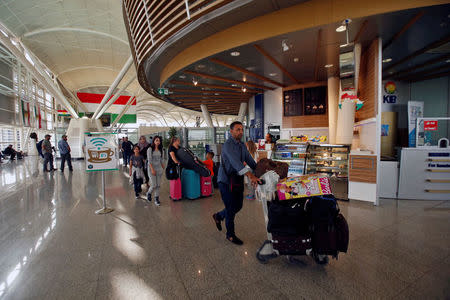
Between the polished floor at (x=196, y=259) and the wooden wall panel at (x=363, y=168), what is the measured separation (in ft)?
2.17

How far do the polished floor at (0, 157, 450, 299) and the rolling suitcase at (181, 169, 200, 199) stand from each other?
77 cm

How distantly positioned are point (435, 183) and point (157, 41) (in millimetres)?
7343

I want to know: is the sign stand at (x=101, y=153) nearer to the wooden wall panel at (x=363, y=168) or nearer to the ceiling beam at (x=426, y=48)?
the wooden wall panel at (x=363, y=168)

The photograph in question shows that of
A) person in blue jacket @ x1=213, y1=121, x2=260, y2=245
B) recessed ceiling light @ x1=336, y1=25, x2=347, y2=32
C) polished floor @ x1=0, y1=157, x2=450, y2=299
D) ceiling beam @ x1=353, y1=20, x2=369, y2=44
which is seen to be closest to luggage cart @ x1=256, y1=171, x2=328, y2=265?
polished floor @ x1=0, y1=157, x2=450, y2=299

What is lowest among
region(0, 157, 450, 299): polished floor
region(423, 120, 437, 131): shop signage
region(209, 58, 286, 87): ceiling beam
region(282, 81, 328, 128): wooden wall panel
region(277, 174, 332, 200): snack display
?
region(0, 157, 450, 299): polished floor

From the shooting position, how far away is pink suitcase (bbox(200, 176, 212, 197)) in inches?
201

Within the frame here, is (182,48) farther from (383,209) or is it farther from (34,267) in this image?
(383,209)

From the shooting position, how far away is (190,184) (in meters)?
4.88

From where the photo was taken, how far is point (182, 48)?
598 cm

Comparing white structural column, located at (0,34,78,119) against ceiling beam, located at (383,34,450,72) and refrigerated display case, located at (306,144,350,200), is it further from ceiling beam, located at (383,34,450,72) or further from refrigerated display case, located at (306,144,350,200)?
ceiling beam, located at (383,34,450,72)

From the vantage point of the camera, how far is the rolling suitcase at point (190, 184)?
488 cm

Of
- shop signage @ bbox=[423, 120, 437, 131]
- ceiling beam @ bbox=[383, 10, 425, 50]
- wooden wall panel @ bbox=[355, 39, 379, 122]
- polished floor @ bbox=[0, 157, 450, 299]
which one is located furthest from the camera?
shop signage @ bbox=[423, 120, 437, 131]

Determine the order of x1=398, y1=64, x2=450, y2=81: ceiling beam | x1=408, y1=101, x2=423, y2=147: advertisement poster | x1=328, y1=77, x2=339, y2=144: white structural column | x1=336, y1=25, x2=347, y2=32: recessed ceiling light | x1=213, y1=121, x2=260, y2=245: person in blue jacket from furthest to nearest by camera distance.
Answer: x1=328, y1=77, x2=339, y2=144: white structural column < x1=398, y1=64, x2=450, y2=81: ceiling beam < x1=408, y1=101, x2=423, y2=147: advertisement poster < x1=336, y1=25, x2=347, y2=32: recessed ceiling light < x1=213, y1=121, x2=260, y2=245: person in blue jacket

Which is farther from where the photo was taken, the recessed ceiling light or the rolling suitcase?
the rolling suitcase
